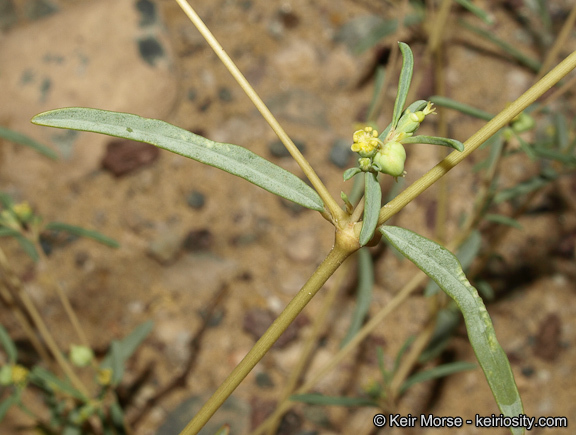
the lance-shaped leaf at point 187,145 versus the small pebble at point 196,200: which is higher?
the small pebble at point 196,200

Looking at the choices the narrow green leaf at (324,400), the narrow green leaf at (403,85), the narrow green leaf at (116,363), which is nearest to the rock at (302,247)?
the narrow green leaf at (324,400)

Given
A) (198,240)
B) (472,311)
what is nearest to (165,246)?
(198,240)

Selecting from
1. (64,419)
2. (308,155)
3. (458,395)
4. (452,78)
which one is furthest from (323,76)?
(64,419)

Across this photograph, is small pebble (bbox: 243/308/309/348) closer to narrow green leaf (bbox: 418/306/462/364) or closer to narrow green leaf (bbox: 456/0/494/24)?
narrow green leaf (bbox: 418/306/462/364)

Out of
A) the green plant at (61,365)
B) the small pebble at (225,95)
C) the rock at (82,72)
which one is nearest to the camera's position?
the green plant at (61,365)

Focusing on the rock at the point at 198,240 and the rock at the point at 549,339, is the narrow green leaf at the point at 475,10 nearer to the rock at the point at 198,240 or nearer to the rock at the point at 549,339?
the rock at the point at 549,339
